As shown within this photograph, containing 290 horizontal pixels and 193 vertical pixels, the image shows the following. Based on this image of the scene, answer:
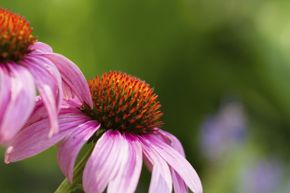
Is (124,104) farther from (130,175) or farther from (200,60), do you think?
(200,60)

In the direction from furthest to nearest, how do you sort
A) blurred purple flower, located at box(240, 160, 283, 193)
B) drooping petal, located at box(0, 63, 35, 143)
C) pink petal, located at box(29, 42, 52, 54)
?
blurred purple flower, located at box(240, 160, 283, 193)
pink petal, located at box(29, 42, 52, 54)
drooping petal, located at box(0, 63, 35, 143)

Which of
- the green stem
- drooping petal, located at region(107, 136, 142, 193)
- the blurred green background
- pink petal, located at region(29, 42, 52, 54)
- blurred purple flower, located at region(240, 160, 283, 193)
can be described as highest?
→ pink petal, located at region(29, 42, 52, 54)

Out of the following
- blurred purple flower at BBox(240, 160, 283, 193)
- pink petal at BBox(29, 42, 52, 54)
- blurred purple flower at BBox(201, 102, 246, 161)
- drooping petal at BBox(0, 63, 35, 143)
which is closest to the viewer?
drooping petal at BBox(0, 63, 35, 143)

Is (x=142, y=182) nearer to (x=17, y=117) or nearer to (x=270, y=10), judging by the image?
(x=270, y=10)

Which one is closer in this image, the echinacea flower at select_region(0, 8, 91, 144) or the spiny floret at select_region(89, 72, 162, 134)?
the echinacea flower at select_region(0, 8, 91, 144)

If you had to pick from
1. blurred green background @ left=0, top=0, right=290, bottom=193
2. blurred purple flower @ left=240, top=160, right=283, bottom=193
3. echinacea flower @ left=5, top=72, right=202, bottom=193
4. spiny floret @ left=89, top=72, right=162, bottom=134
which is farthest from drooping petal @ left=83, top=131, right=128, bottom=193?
blurred green background @ left=0, top=0, right=290, bottom=193

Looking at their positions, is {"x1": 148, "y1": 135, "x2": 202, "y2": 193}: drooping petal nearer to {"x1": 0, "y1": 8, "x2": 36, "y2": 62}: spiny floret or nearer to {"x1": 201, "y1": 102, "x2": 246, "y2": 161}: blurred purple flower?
{"x1": 0, "y1": 8, "x2": 36, "y2": 62}: spiny floret

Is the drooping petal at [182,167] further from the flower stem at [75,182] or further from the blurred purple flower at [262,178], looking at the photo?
the blurred purple flower at [262,178]

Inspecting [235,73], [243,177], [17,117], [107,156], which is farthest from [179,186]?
[235,73]
